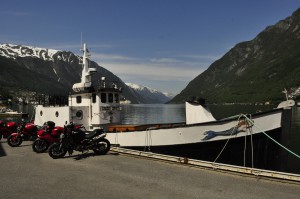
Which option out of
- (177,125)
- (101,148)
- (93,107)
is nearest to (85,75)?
(93,107)

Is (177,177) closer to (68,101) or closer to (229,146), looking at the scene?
(229,146)

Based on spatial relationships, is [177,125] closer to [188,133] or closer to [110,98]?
[188,133]

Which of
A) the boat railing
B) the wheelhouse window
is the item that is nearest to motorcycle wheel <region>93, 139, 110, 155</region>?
the boat railing

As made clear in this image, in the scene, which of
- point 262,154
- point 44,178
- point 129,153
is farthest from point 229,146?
point 44,178

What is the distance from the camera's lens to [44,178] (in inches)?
383

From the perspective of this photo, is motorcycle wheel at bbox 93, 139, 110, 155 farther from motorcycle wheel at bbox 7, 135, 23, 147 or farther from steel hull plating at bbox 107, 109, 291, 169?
motorcycle wheel at bbox 7, 135, 23, 147

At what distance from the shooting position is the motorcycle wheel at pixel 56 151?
13095mm

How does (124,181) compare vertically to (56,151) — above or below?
below

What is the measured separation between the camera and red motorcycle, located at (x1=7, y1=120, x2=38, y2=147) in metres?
17.2

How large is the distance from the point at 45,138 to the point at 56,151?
2277 millimetres

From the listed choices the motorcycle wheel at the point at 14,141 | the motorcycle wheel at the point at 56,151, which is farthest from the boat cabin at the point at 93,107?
the motorcycle wheel at the point at 56,151

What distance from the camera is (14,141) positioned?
17234mm

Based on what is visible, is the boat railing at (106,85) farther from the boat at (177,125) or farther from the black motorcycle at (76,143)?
the black motorcycle at (76,143)

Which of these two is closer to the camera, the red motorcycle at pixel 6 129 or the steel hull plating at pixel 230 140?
the steel hull plating at pixel 230 140
